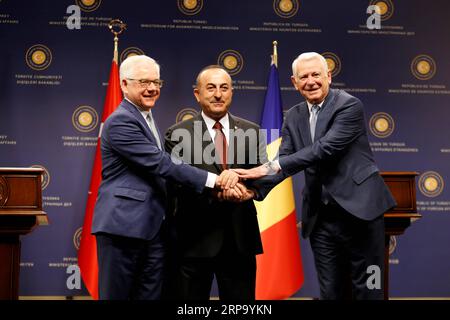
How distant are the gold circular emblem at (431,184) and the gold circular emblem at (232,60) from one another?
2.10 meters

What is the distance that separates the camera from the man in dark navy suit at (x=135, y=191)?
275 centimetres

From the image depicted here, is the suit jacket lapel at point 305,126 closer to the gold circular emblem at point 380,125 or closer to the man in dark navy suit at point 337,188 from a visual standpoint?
the man in dark navy suit at point 337,188

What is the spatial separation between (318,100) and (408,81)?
9.37 ft

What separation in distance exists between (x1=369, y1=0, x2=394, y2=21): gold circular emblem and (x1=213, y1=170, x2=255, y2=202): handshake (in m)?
3.46

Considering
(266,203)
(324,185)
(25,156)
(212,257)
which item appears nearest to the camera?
(212,257)

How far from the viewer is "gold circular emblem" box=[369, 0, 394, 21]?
5677 mm

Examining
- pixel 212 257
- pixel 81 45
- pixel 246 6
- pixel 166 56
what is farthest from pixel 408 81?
pixel 212 257

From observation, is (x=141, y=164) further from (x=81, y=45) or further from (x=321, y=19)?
(x=321, y=19)

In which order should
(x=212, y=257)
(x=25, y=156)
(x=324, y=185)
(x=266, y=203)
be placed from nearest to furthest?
(x=212, y=257)
(x=324, y=185)
(x=266, y=203)
(x=25, y=156)

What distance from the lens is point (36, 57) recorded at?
212 inches

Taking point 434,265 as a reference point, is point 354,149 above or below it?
above

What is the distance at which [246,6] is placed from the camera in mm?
5594

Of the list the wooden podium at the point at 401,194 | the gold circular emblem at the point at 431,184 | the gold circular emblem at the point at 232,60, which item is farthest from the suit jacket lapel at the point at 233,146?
the gold circular emblem at the point at 431,184

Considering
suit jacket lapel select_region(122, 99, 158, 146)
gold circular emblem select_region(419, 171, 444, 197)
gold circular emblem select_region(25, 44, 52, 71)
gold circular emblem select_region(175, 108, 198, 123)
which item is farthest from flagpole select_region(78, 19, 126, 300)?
gold circular emblem select_region(419, 171, 444, 197)
